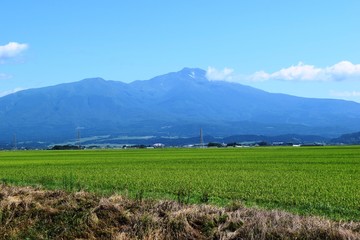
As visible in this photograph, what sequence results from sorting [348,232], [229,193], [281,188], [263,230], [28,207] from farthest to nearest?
[281,188] < [229,193] < [28,207] < [263,230] < [348,232]

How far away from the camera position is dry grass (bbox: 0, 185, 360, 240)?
887 centimetres

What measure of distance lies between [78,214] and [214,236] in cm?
325

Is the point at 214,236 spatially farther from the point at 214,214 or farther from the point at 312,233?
the point at 312,233

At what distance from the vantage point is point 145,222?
32.7 feet

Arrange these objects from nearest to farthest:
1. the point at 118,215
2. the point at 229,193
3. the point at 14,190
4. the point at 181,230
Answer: the point at 181,230 < the point at 118,215 < the point at 14,190 < the point at 229,193

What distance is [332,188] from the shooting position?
16.5 metres

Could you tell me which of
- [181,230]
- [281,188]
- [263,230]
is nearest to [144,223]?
[181,230]

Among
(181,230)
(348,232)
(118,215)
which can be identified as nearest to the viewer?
(348,232)

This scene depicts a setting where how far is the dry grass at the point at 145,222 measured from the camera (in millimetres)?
8867

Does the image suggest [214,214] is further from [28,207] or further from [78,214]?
[28,207]

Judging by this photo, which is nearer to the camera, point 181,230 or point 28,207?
point 181,230

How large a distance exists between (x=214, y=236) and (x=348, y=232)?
7.73ft

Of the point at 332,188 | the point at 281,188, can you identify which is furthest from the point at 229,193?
the point at 332,188

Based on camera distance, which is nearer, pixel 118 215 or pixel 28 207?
pixel 118 215
